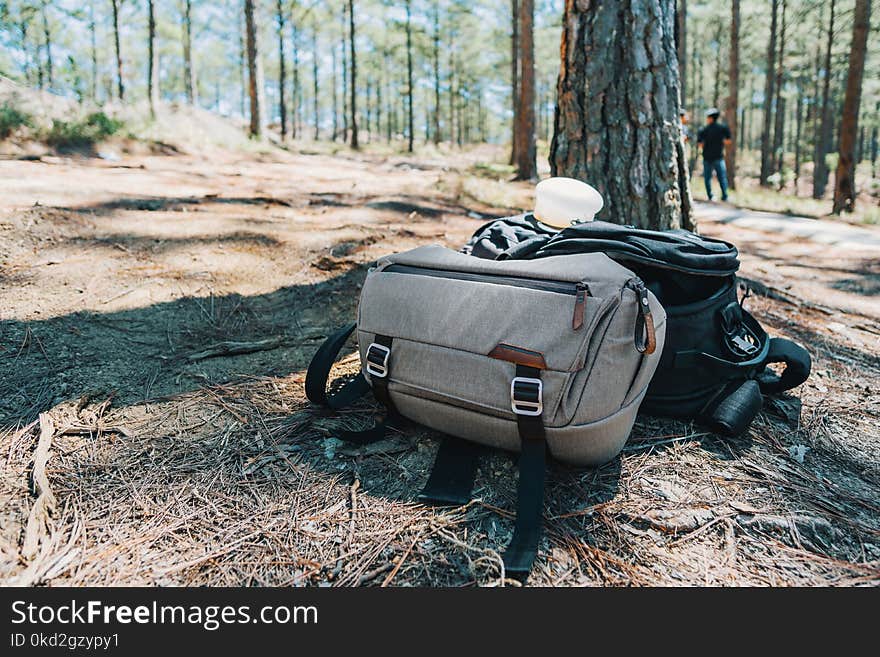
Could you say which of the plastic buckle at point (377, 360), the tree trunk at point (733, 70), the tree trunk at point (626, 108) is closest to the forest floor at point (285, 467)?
the plastic buckle at point (377, 360)

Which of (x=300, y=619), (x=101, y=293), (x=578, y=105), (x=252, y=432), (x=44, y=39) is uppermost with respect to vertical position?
(x=44, y=39)

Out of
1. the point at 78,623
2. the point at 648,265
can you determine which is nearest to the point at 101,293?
the point at 78,623

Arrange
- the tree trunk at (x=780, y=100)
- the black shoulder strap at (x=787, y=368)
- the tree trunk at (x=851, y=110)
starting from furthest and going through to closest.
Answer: the tree trunk at (x=780, y=100) → the tree trunk at (x=851, y=110) → the black shoulder strap at (x=787, y=368)

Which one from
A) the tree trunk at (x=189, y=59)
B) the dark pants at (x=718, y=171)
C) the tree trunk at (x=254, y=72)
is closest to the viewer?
the dark pants at (x=718, y=171)

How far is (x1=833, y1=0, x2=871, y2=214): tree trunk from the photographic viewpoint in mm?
9547

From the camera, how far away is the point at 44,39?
3072 cm

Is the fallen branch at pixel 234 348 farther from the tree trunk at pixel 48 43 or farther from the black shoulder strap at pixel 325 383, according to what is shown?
the tree trunk at pixel 48 43

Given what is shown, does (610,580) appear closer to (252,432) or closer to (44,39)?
(252,432)

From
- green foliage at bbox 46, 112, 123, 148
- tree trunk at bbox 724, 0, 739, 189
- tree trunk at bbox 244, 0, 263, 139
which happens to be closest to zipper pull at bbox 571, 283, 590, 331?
green foliage at bbox 46, 112, 123, 148

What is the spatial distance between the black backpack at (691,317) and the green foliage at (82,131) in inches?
373

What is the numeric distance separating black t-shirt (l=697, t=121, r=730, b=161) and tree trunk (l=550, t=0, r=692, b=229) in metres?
8.39

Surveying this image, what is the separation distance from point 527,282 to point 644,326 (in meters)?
0.33

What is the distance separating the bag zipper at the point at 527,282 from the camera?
4.57 ft

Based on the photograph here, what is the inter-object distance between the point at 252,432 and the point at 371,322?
53cm
